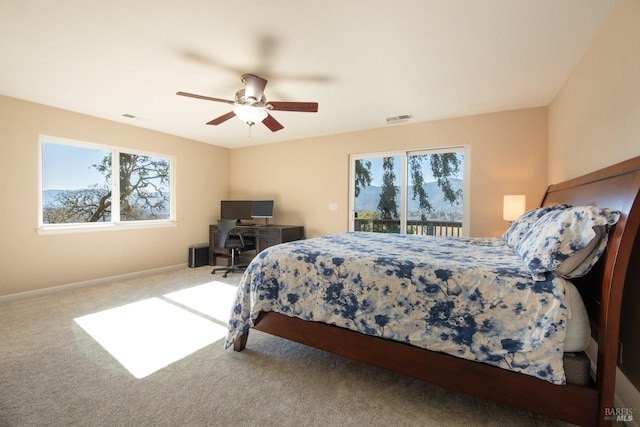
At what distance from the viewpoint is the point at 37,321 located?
2613 mm

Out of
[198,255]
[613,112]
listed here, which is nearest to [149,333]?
[198,255]

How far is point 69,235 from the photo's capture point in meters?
3.67

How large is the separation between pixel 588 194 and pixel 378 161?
289 cm

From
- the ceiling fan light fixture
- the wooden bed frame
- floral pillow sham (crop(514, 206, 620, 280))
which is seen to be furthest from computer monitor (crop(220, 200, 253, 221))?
floral pillow sham (crop(514, 206, 620, 280))

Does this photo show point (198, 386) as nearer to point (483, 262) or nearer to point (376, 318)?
point (376, 318)

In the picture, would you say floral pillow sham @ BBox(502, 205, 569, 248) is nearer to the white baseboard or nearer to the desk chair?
the desk chair

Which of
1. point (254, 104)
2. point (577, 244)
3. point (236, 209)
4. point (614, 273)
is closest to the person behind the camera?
point (614, 273)

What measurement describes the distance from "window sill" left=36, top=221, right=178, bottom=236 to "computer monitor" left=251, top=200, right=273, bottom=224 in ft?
4.60

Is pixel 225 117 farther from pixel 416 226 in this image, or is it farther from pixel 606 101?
pixel 606 101

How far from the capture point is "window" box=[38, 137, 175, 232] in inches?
141

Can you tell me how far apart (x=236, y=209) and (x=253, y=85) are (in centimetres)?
310

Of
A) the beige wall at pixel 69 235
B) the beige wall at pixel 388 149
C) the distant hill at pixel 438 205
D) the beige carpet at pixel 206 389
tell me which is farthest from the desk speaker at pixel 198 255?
the distant hill at pixel 438 205

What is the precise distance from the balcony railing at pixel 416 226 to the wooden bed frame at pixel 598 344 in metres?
2.03

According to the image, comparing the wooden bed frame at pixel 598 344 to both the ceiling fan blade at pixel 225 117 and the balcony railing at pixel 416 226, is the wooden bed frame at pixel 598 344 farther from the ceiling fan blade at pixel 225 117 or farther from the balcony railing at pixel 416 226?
the ceiling fan blade at pixel 225 117
